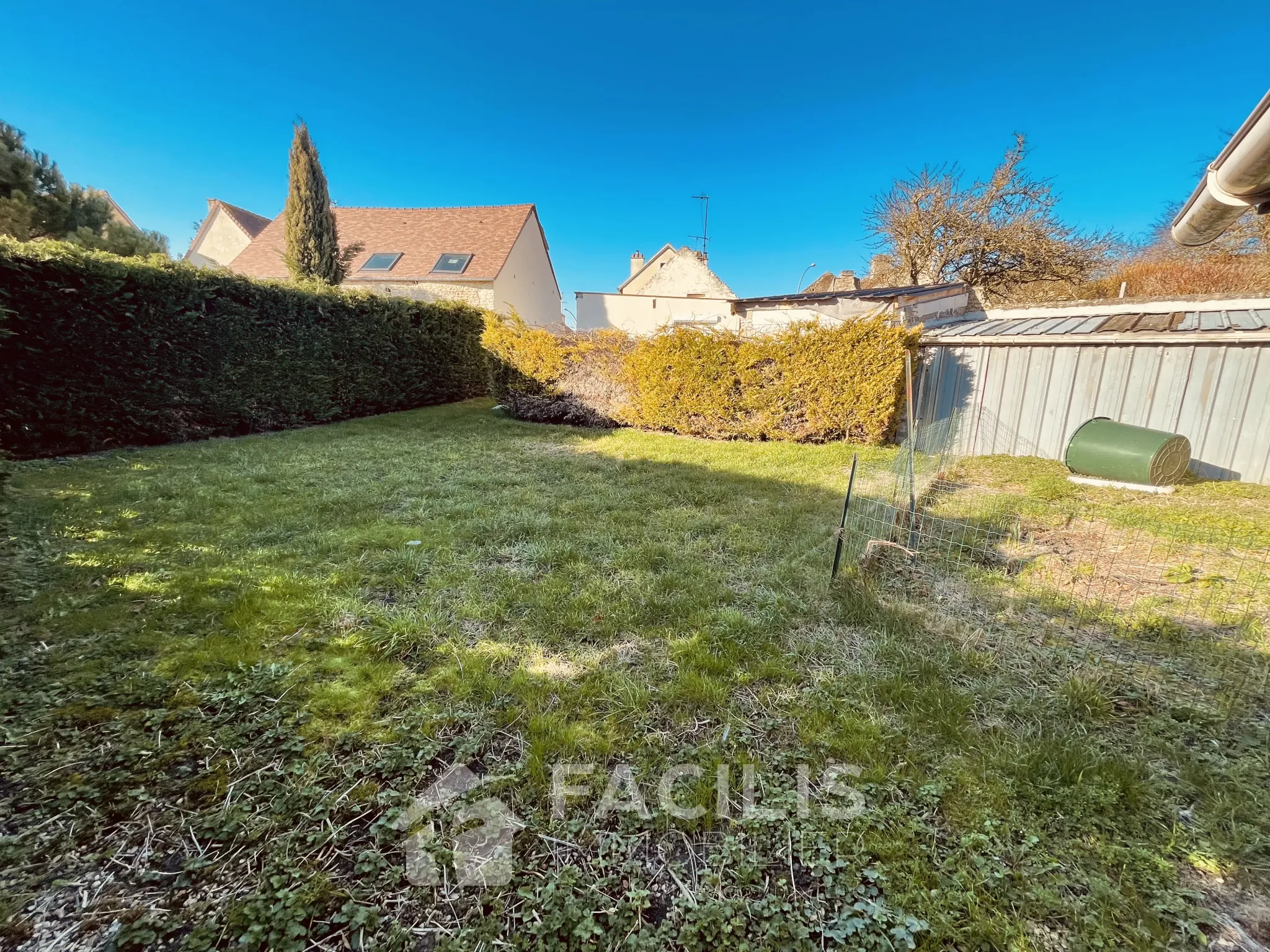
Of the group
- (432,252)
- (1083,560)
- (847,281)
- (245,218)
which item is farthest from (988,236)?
(245,218)

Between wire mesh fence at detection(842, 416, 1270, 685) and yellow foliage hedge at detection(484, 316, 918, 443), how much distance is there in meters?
3.31

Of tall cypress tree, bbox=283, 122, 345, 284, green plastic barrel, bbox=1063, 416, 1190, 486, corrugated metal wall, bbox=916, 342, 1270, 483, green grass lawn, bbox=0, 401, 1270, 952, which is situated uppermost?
tall cypress tree, bbox=283, 122, 345, 284

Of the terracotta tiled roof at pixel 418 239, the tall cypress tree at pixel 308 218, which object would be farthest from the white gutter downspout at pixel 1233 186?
the terracotta tiled roof at pixel 418 239

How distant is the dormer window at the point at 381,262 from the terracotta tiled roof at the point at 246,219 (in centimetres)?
566

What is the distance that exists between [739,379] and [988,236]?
13194 mm

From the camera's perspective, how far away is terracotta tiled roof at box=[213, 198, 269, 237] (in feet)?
67.1

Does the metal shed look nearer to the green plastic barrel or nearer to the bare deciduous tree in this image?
the green plastic barrel

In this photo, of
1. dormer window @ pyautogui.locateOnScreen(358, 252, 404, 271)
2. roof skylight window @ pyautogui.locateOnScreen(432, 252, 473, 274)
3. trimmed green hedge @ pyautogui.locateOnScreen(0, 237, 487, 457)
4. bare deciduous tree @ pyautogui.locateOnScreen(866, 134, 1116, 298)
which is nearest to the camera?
trimmed green hedge @ pyautogui.locateOnScreen(0, 237, 487, 457)

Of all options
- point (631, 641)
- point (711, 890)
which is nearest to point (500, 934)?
point (711, 890)

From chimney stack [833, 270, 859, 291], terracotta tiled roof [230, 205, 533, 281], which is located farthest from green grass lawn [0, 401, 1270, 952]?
chimney stack [833, 270, 859, 291]

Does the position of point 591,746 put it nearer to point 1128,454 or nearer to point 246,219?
point 1128,454

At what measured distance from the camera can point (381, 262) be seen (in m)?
18.2

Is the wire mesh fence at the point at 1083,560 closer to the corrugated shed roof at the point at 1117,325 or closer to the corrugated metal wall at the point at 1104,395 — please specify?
the corrugated metal wall at the point at 1104,395

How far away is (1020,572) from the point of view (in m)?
3.37
